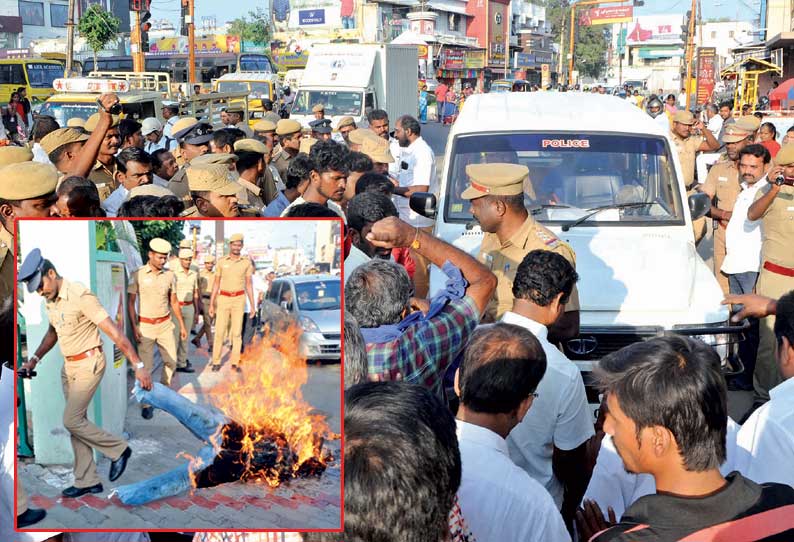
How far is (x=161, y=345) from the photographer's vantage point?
1.70m

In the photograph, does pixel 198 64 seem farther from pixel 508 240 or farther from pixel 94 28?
pixel 508 240

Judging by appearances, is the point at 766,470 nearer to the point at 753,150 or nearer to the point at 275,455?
the point at 275,455

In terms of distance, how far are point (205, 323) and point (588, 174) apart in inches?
178

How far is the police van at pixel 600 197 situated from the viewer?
510 centimetres

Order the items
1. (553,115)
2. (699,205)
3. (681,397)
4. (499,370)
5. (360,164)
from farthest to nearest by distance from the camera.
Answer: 1. (360,164)
2. (553,115)
3. (699,205)
4. (499,370)
5. (681,397)

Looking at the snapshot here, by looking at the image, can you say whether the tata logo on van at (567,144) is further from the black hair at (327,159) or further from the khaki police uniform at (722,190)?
the khaki police uniform at (722,190)

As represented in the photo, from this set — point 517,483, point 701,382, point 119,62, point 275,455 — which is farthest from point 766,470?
point 119,62

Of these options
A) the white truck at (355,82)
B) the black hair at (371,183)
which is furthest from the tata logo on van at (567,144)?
the white truck at (355,82)

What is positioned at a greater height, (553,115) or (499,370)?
(553,115)

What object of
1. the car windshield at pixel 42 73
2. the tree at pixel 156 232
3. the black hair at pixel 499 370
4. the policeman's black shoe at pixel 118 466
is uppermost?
the car windshield at pixel 42 73

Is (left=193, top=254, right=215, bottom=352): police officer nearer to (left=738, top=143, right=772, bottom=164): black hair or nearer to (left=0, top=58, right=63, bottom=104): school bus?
(left=738, top=143, right=772, bottom=164): black hair

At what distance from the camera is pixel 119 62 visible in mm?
50188

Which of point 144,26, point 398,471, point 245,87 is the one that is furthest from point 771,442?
point 245,87

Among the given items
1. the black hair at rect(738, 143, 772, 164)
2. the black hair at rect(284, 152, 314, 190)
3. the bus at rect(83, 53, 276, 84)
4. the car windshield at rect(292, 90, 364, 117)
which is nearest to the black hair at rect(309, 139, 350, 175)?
the black hair at rect(284, 152, 314, 190)
